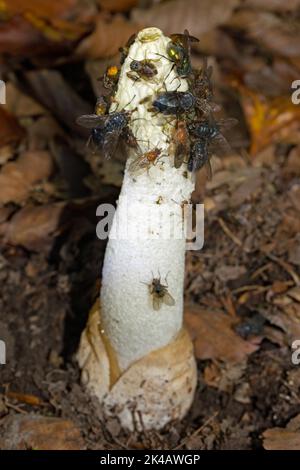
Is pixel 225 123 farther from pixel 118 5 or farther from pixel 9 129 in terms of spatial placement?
pixel 118 5

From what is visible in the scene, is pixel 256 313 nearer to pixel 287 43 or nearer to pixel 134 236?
pixel 134 236

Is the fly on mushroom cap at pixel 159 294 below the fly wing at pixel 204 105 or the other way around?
below

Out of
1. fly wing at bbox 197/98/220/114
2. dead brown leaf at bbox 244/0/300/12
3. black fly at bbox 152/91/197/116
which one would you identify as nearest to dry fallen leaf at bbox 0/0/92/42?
dead brown leaf at bbox 244/0/300/12

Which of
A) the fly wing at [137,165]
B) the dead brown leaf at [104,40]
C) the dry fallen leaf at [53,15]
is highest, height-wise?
the dry fallen leaf at [53,15]

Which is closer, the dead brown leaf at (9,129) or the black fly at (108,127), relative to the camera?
the black fly at (108,127)

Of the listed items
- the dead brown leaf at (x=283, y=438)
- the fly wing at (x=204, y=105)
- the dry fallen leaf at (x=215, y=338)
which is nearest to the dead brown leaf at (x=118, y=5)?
the dry fallen leaf at (x=215, y=338)

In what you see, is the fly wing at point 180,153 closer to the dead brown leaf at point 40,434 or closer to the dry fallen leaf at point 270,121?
the dead brown leaf at point 40,434
